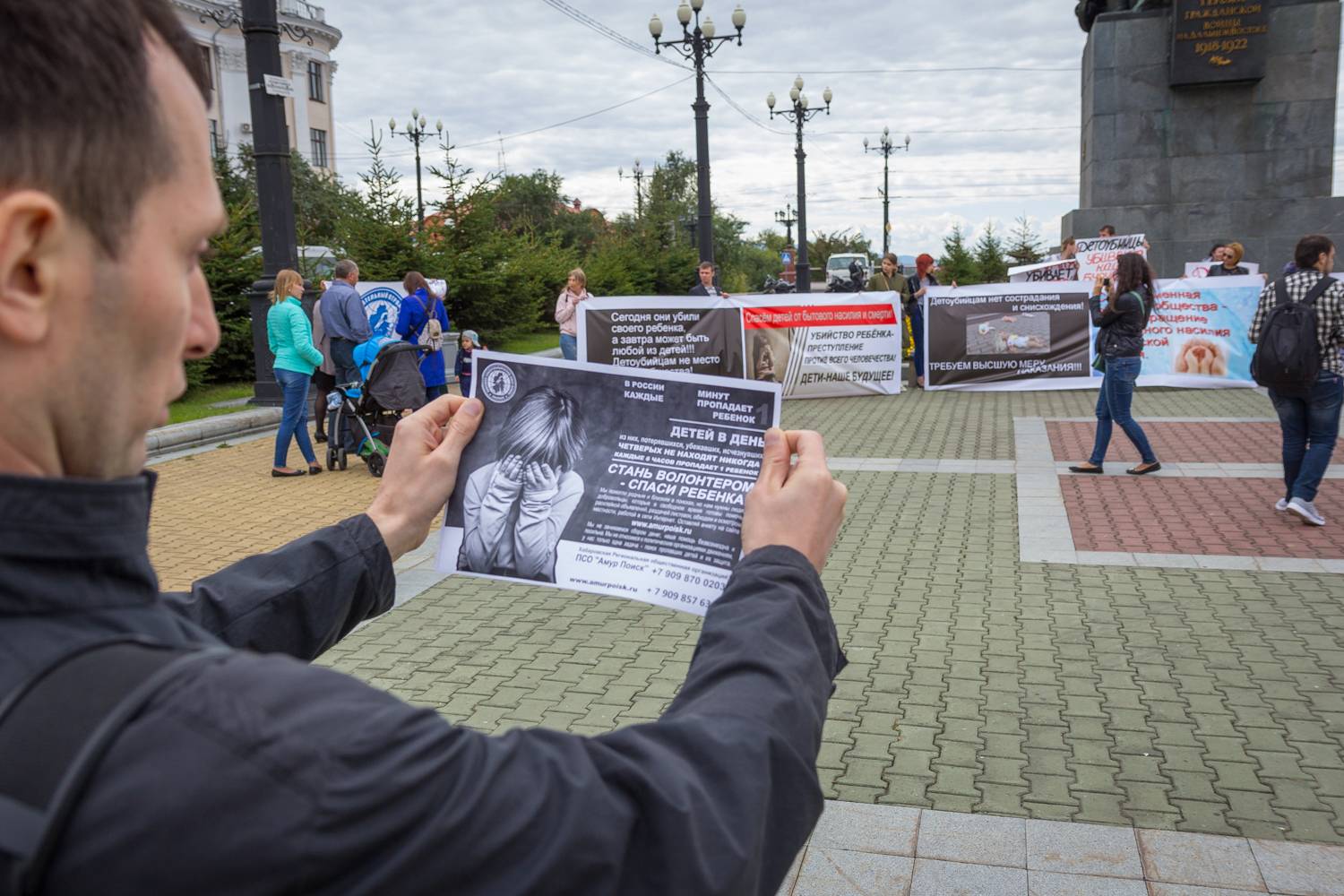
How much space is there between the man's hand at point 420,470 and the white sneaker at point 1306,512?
7.58m

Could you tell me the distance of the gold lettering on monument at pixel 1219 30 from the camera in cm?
2131

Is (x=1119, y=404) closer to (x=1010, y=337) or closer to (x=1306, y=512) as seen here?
(x=1306, y=512)

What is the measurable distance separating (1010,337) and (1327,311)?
9316 mm

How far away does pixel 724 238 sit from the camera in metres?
59.7

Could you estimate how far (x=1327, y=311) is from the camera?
24.6 feet

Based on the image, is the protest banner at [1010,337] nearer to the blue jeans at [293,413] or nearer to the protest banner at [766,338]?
the protest banner at [766,338]

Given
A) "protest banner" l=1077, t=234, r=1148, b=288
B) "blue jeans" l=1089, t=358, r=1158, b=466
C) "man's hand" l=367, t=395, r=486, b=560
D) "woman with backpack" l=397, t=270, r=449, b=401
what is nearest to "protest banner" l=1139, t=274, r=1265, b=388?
"protest banner" l=1077, t=234, r=1148, b=288

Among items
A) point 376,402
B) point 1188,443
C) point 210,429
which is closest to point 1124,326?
point 1188,443

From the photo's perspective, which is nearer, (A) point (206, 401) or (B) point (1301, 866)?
(B) point (1301, 866)

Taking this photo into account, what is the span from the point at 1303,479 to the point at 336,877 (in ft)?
27.7

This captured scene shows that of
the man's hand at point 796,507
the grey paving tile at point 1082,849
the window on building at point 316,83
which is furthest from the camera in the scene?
the window on building at point 316,83

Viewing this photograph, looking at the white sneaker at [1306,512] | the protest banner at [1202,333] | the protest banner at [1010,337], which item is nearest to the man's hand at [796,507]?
the white sneaker at [1306,512]

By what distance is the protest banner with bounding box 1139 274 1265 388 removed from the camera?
52.0ft

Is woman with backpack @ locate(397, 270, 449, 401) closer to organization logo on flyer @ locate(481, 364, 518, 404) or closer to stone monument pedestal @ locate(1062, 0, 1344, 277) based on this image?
organization logo on flyer @ locate(481, 364, 518, 404)
